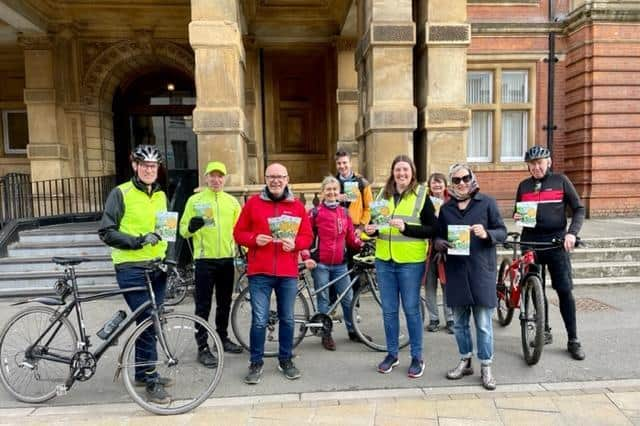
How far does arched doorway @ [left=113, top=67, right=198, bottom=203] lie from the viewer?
12477 mm

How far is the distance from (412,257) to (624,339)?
9.47ft

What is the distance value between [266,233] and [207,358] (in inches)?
51.6

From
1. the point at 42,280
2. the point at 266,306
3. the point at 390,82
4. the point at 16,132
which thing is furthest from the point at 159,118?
the point at 266,306

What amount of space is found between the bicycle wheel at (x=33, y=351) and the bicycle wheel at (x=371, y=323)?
104 inches

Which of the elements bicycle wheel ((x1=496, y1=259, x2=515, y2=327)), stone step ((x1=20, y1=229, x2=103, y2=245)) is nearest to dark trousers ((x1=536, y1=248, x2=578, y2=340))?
bicycle wheel ((x1=496, y1=259, x2=515, y2=327))

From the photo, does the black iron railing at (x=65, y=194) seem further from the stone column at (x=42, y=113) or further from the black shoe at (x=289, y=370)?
the black shoe at (x=289, y=370)

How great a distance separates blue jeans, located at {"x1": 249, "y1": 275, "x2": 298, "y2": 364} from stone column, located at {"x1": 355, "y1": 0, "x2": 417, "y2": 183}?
334 centimetres

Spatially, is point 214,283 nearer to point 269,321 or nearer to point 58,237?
point 269,321

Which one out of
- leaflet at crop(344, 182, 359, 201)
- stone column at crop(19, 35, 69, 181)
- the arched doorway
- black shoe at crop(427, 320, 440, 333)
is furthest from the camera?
the arched doorway

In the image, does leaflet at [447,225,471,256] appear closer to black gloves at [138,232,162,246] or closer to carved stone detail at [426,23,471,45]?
black gloves at [138,232,162,246]

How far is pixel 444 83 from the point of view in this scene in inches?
276

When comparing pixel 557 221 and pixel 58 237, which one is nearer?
pixel 557 221

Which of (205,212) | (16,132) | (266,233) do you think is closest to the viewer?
(266,233)

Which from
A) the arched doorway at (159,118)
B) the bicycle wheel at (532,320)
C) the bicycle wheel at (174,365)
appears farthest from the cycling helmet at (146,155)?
the arched doorway at (159,118)
